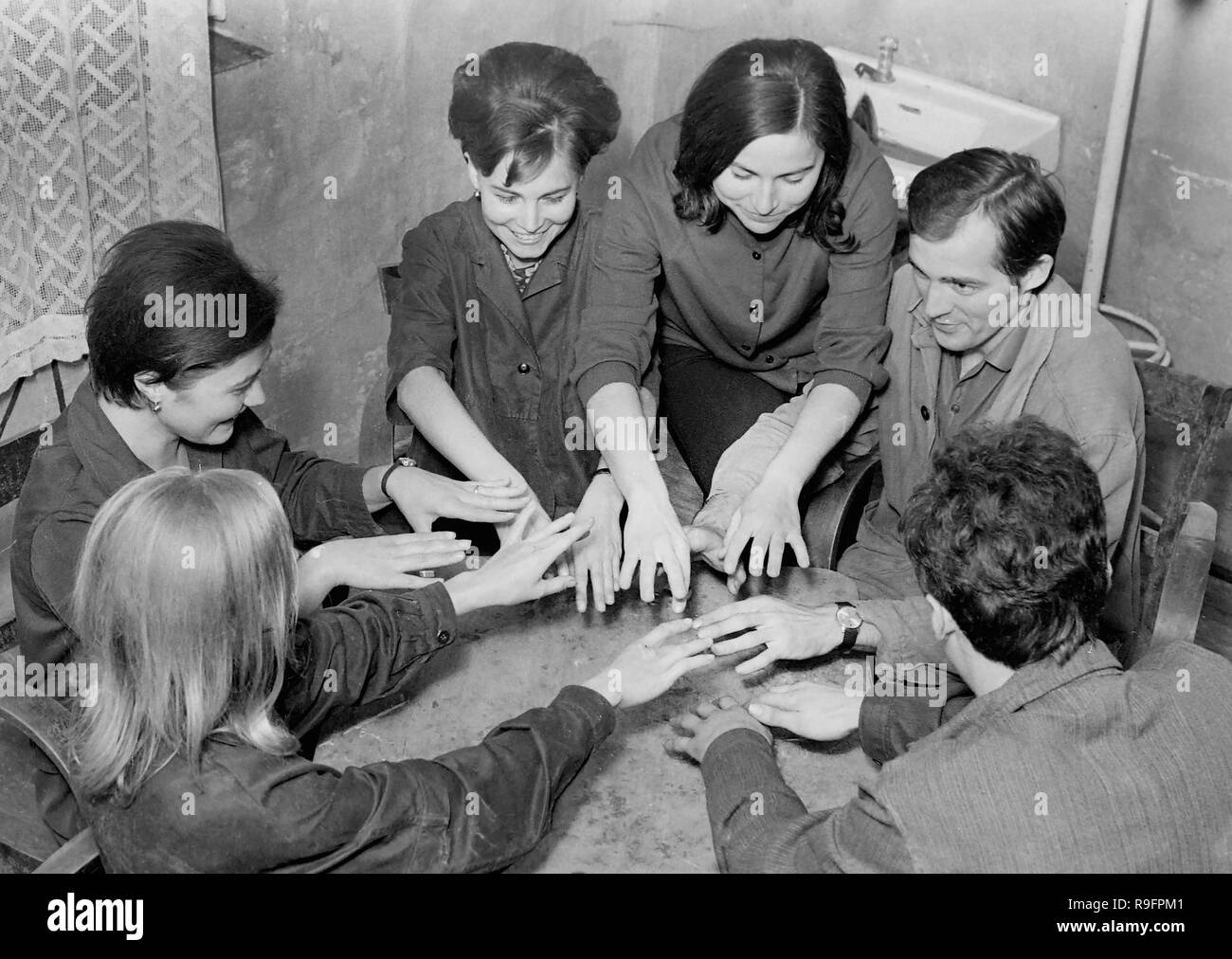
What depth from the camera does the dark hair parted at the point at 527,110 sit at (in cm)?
257

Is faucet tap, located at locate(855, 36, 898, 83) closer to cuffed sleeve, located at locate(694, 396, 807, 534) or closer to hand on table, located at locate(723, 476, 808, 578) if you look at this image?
cuffed sleeve, located at locate(694, 396, 807, 534)

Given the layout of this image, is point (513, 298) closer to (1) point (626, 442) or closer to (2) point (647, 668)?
(1) point (626, 442)

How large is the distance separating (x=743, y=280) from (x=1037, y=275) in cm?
61

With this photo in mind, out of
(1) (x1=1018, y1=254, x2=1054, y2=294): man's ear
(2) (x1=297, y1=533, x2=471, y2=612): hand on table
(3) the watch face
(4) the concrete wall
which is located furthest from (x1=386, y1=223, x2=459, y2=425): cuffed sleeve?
(1) (x1=1018, y1=254, x2=1054, y2=294): man's ear

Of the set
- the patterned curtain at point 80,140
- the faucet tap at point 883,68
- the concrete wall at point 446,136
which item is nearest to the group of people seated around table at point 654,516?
the patterned curtain at point 80,140

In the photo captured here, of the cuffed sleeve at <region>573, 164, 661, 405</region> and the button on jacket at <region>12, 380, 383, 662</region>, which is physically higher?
the cuffed sleeve at <region>573, 164, 661, 405</region>

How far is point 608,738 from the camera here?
2016mm

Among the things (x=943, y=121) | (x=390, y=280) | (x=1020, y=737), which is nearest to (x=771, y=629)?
(x=1020, y=737)

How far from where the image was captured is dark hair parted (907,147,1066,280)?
2.44 meters

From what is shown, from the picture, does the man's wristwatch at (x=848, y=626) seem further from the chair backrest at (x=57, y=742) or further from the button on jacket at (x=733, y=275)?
the chair backrest at (x=57, y=742)

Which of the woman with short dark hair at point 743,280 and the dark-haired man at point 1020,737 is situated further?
the woman with short dark hair at point 743,280

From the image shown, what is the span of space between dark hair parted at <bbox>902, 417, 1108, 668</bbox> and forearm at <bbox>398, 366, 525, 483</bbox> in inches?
39.2

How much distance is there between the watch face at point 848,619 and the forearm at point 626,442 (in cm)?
42
